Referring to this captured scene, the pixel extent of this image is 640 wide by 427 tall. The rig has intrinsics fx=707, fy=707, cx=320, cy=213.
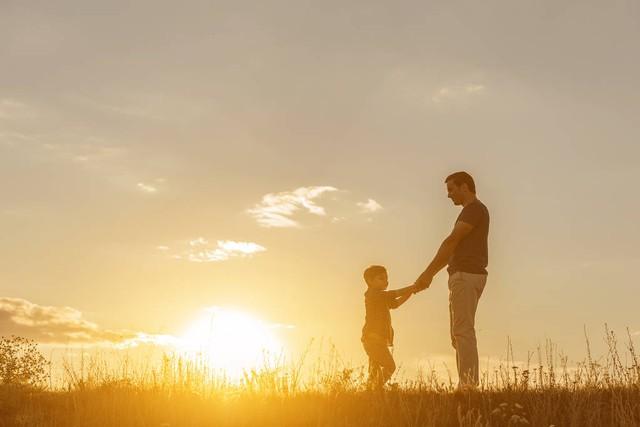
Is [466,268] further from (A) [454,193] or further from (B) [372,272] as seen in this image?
(B) [372,272]

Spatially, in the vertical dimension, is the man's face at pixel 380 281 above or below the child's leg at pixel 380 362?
above

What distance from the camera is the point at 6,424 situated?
10.7m

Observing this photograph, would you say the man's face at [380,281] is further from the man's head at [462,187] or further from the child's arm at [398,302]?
the man's head at [462,187]

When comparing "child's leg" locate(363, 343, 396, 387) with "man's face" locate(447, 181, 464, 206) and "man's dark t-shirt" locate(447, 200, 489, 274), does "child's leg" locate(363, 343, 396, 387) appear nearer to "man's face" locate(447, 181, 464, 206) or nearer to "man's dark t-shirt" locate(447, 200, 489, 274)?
"man's dark t-shirt" locate(447, 200, 489, 274)

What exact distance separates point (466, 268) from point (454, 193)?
1112 millimetres

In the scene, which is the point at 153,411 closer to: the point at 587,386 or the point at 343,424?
the point at 343,424

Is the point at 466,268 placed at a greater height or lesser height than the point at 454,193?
lesser

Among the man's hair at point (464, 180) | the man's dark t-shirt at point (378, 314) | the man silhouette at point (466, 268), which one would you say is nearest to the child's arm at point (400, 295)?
the man's dark t-shirt at point (378, 314)

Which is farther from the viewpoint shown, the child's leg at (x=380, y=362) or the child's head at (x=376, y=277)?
the child's head at (x=376, y=277)

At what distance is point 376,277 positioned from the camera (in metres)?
10.8

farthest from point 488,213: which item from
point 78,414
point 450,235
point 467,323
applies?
point 78,414

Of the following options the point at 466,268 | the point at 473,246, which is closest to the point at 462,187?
the point at 473,246

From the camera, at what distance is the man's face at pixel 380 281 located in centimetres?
1079

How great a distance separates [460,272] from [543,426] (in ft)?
7.55
